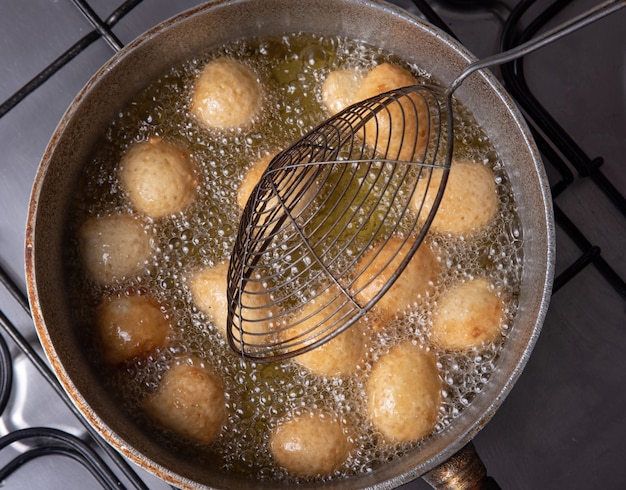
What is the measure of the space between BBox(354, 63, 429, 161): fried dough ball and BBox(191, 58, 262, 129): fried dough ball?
165mm

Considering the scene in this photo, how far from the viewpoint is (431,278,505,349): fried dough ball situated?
867 mm

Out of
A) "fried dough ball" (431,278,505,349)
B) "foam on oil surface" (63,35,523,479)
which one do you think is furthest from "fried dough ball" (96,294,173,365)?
"fried dough ball" (431,278,505,349)

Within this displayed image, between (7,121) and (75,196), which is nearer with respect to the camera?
(75,196)

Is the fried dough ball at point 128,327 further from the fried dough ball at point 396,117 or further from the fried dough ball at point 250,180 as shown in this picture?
the fried dough ball at point 396,117

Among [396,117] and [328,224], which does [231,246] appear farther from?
[396,117]

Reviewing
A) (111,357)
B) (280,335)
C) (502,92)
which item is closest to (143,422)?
(111,357)

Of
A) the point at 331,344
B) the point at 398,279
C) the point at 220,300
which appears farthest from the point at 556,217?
the point at 220,300

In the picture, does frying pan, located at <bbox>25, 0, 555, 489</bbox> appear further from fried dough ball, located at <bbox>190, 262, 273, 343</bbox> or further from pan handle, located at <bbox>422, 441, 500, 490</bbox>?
fried dough ball, located at <bbox>190, 262, 273, 343</bbox>

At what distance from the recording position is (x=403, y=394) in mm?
843

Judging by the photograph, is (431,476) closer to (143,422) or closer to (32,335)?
(143,422)

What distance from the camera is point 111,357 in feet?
2.88

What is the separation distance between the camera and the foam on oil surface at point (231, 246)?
90 cm

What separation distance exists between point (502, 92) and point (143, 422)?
2.31 feet

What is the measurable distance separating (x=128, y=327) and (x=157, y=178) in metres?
0.22
